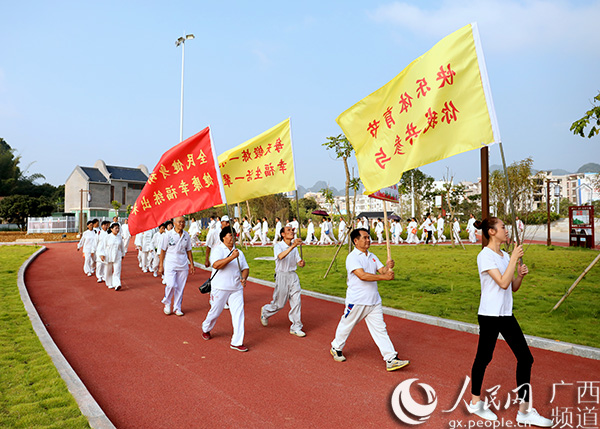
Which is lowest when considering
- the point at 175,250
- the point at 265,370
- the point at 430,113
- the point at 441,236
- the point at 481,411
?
the point at 265,370

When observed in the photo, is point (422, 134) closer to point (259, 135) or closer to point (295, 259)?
point (295, 259)

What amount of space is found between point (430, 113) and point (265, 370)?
3608 millimetres

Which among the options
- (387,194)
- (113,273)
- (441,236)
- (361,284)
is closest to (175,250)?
(113,273)

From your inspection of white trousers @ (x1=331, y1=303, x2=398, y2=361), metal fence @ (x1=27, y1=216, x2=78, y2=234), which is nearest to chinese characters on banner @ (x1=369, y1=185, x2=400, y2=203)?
white trousers @ (x1=331, y1=303, x2=398, y2=361)

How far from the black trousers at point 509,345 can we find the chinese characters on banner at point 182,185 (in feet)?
13.2

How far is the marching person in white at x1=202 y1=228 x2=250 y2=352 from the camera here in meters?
6.09

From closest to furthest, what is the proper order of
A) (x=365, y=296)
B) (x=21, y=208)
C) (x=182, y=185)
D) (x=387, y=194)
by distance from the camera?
(x=365, y=296)
(x=182, y=185)
(x=387, y=194)
(x=21, y=208)

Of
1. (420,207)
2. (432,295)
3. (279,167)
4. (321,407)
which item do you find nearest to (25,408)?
(321,407)

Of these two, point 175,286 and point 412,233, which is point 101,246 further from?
point 412,233

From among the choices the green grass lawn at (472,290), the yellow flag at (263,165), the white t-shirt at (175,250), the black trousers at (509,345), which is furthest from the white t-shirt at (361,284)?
the white t-shirt at (175,250)

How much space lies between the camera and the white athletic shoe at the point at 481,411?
3.83 meters

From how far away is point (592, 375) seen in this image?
486 cm

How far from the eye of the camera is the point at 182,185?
23.6 ft

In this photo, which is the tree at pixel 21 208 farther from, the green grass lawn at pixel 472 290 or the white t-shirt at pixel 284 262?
the white t-shirt at pixel 284 262
